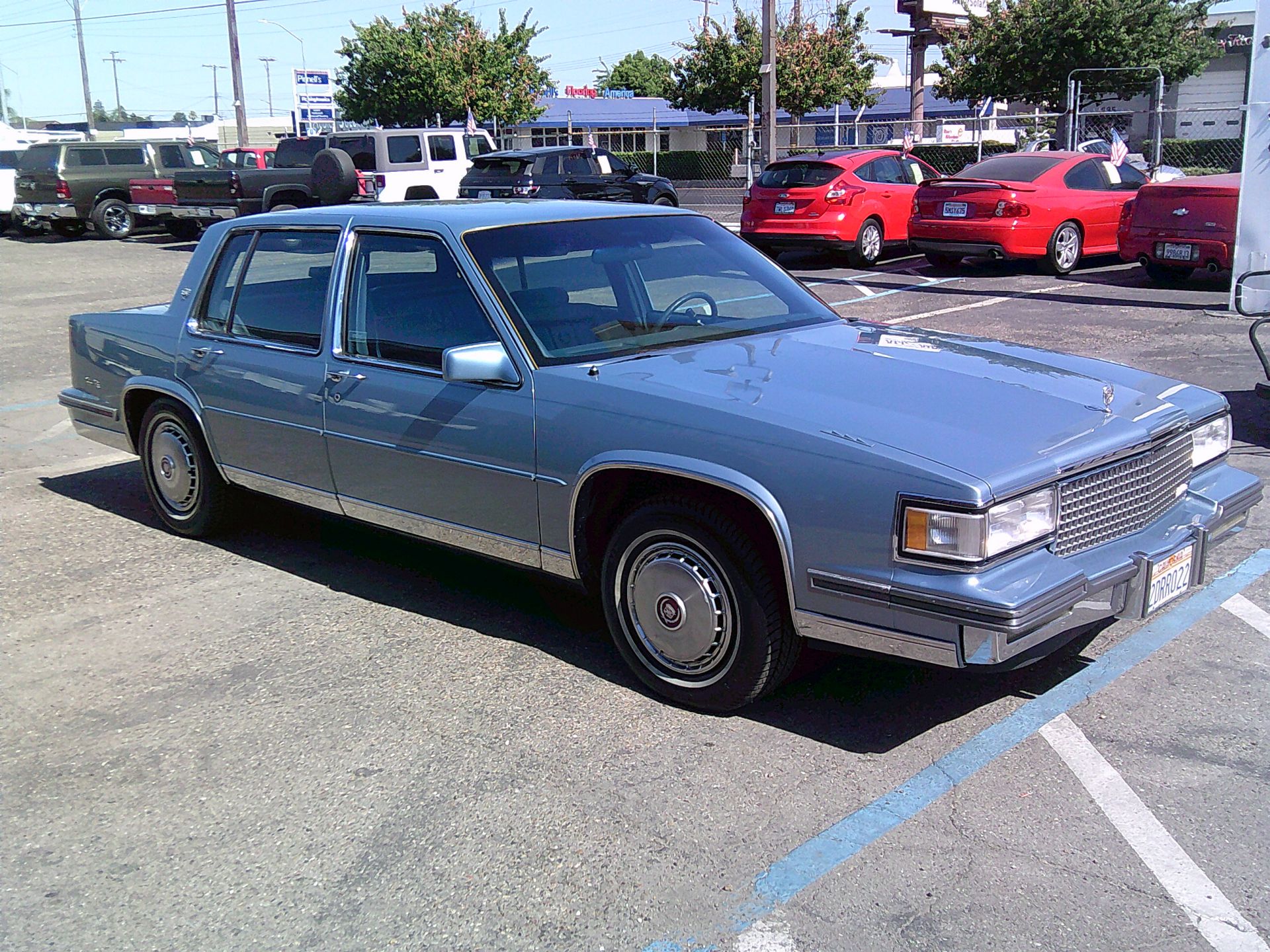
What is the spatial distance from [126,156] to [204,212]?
16.0 ft

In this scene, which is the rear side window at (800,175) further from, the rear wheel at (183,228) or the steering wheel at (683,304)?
the rear wheel at (183,228)

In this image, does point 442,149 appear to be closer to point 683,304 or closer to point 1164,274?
point 1164,274

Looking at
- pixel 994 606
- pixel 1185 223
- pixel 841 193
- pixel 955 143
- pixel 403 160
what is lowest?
pixel 994 606

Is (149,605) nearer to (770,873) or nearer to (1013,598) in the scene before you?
(770,873)

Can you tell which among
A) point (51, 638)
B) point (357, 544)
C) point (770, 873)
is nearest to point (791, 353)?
point (770, 873)

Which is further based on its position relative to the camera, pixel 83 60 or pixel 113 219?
pixel 83 60

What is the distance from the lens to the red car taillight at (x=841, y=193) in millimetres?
16358

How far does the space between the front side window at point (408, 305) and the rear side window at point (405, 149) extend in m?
18.9

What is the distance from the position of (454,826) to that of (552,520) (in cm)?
119

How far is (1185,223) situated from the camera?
13281 millimetres

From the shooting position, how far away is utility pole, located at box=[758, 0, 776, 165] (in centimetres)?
2502

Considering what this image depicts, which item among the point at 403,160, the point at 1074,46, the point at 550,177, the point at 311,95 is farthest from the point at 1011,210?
the point at 311,95

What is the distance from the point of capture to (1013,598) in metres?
3.33

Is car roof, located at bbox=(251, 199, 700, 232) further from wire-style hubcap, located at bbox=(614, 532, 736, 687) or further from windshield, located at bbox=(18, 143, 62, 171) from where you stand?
windshield, located at bbox=(18, 143, 62, 171)
